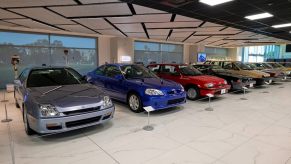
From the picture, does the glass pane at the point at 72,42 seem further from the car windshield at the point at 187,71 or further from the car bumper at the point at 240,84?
the car bumper at the point at 240,84

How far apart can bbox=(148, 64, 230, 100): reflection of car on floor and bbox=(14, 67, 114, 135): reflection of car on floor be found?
322 centimetres

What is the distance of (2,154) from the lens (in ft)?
8.45

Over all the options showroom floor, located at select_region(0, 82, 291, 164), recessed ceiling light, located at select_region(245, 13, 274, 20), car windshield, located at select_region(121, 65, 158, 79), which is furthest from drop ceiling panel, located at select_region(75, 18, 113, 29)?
recessed ceiling light, located at select_region(245, 13, 274, 20)

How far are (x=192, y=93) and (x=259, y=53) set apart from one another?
22798 millimetres

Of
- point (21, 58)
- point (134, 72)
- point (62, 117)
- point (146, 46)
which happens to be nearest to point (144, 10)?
point (134, 72)

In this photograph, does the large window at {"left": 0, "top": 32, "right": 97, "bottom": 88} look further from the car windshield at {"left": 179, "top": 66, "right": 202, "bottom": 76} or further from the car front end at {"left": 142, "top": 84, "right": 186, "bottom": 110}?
the car front end at {"left": 142, "top": 84, "right": 186, "bottom": 110}

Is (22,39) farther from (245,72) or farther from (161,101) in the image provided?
(245,72)

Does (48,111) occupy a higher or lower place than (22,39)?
lower

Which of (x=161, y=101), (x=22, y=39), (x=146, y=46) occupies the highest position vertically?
(x=146, y=46)

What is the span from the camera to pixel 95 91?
3.58m

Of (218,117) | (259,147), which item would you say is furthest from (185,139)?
(218,117)

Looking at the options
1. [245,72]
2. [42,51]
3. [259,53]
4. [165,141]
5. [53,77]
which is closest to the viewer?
[165,141]

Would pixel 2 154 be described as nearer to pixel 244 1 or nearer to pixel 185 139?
pixel 185 139

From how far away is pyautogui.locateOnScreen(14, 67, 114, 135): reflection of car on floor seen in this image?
2803mm
